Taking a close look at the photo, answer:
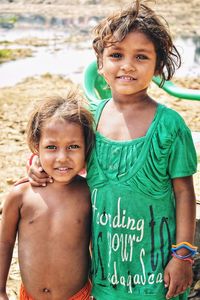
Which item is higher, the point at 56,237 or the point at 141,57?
the point at 141,57

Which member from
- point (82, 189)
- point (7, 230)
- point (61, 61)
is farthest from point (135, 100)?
point (61, 61)

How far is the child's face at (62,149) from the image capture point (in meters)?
1.75

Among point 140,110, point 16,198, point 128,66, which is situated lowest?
point 16,198

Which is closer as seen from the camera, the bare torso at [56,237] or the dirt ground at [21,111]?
the bare torso at [56,237]

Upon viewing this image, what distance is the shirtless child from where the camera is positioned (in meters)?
1.82

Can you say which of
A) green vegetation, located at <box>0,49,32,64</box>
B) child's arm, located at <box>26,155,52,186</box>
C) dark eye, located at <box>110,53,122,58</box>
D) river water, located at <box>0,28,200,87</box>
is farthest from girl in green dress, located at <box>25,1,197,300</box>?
green vegetation, located at <box>0,49,32,64</box>

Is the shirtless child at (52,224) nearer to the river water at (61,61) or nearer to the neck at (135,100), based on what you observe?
the neck at (135,100)

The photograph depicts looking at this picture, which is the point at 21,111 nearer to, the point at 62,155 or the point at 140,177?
the point at 62,155

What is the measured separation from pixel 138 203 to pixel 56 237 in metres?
0.34

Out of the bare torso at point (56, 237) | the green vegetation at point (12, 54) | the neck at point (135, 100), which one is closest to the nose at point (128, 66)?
the neck at point (135, 100)

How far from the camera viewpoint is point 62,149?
175cm

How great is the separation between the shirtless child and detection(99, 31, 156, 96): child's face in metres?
0.18

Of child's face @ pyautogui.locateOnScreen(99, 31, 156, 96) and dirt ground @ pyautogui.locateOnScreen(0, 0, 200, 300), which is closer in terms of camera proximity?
child's face @ pyautogui.locateOnScreen(99, 31, 156, 96)

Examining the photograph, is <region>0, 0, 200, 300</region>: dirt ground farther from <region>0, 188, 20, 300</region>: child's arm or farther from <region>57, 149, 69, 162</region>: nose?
<region>0, 188, 20, 300</region>: child's arm
